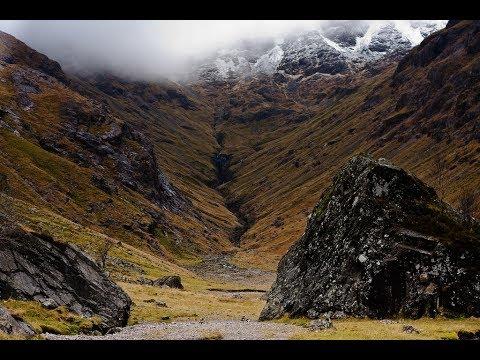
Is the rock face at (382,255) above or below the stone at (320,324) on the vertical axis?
above

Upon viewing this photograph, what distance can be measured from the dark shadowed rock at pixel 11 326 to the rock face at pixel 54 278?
25.7ft

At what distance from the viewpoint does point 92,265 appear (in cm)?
4778

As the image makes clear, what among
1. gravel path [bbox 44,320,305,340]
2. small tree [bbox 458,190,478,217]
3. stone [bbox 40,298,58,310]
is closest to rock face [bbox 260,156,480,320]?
gravel path [bbox 44,320,305,340]

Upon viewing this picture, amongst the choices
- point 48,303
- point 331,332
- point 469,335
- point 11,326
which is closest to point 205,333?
point 331,332

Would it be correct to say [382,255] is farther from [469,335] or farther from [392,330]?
[469,335]

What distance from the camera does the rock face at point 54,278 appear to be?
38.5 meters

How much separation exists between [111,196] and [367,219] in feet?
510

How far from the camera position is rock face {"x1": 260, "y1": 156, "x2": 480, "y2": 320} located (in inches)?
1468

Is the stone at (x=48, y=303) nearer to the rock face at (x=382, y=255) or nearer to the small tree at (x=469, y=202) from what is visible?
the rock face at (x=382, y=255)

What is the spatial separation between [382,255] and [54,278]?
29.4 m

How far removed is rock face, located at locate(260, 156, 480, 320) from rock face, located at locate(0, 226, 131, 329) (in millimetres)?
16521

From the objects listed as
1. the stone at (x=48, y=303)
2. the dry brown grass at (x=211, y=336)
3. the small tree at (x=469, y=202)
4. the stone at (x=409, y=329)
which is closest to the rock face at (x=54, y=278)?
the stone at (x=48, y=303)
